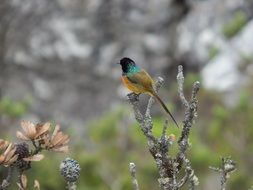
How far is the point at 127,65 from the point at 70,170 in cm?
122

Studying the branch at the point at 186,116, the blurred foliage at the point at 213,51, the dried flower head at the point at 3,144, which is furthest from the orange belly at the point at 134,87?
the blurred foliage at the point at 213,51

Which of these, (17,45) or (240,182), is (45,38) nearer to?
(17,45)

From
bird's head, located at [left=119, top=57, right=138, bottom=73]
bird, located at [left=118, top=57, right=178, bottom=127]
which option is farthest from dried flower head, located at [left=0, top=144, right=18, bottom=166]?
bird, located at [left=118, top=57, right=178, bottom=127]

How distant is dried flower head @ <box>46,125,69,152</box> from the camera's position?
69.8 inches

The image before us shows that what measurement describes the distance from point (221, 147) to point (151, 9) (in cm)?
610

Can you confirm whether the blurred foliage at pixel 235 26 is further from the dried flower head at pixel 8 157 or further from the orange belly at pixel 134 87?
the dried flower head at pixel 8 157

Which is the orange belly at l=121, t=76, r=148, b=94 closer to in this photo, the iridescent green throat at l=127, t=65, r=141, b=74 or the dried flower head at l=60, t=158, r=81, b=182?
the iridescent green throat at l=127, t=65, r=141, b=74

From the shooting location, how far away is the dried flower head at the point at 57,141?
1.77m

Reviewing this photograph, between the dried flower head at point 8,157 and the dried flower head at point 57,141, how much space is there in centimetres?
10

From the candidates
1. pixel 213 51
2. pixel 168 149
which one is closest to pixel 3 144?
pixel 168 149

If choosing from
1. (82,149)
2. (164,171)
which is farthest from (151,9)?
(164,171)

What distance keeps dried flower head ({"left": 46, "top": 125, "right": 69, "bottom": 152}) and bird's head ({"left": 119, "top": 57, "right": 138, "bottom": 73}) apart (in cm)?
104

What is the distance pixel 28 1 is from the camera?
42.5 feet

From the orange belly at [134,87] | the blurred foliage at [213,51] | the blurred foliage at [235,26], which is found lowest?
the orange belly at [134,87]
